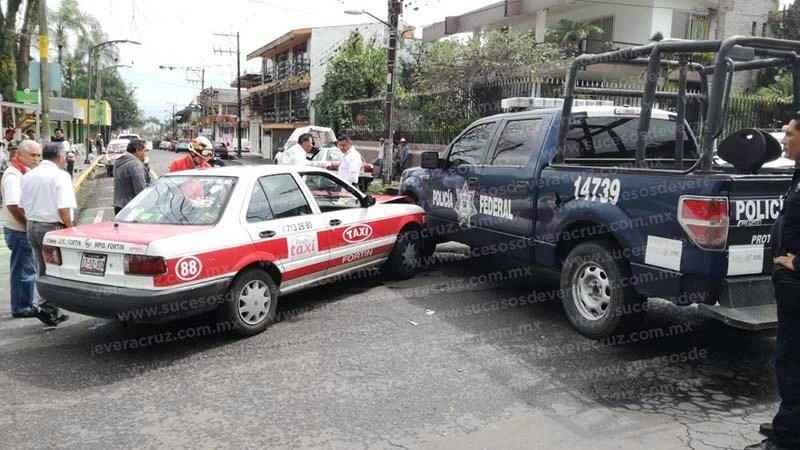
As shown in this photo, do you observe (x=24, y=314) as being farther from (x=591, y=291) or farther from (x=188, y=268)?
(x=591, y=291)

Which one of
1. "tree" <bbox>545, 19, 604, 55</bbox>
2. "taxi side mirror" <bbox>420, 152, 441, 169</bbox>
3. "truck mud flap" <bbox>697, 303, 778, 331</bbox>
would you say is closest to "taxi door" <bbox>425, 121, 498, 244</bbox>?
"taxi side mirror" <bbox>420, 152, 441, 169</bbox>

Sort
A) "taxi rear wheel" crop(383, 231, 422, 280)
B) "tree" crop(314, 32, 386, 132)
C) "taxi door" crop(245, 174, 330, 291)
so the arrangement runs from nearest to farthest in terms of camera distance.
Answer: "taxi door" crop(245, 174, 330, 291) → "taxi rear wheel" crop(383, 231, 422, 280) → "tree" crop(314, 32, 386, 132)

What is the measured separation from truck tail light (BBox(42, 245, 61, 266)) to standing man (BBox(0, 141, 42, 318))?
0.71m

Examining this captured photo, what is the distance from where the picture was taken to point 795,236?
10.4 feet

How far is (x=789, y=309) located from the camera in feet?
10.7

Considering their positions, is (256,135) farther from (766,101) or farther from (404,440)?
(404,440)

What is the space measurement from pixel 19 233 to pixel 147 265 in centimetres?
204

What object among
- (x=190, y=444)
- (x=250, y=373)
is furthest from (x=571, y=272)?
(x=190, y=444)

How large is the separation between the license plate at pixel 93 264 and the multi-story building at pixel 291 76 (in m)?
30.5

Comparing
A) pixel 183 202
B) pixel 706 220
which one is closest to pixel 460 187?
pixel 183 202

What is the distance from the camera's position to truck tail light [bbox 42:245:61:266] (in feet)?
17.0

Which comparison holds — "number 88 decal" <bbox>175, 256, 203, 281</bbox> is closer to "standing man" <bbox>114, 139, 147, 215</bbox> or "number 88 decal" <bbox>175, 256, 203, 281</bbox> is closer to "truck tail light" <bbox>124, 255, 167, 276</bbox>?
"truck tail light" <bbox>124, 255, 167, 276</bbox>

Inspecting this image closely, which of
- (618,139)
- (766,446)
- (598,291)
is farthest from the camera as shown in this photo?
(618,139)

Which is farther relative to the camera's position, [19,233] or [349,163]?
[349,163]
